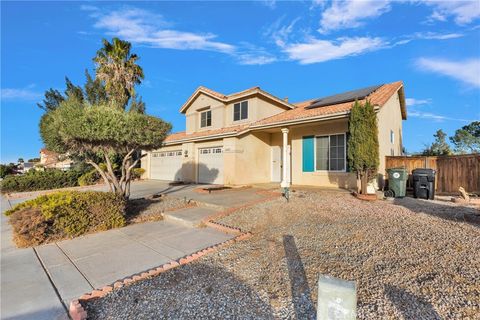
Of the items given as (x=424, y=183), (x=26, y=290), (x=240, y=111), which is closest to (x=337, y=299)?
(x=26, y=290)

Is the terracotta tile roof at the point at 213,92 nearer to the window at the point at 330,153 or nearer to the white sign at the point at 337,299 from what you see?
the window at the point at 330,153

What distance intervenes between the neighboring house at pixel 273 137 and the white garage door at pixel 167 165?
0.15 m

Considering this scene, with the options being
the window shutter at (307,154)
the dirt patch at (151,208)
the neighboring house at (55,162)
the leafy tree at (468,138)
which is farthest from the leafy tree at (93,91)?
the leafy tree at (468,138)

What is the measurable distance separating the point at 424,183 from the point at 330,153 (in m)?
3.73

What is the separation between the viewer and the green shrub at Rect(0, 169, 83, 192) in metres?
14.9

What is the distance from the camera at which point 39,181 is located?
15625mm

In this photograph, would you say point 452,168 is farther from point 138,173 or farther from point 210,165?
point 138,173

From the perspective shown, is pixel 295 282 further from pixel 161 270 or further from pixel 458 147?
pixel 458 147

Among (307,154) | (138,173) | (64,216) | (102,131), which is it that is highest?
(102,131)

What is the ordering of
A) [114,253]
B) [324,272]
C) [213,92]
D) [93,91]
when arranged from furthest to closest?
[93,91] < [213,92] < [114,253] < [324,272]

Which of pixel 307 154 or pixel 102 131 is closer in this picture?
pixel 102 131

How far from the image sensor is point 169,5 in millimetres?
10086

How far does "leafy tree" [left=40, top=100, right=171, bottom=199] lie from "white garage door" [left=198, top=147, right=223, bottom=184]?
6131mm

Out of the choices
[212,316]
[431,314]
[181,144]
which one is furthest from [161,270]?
[181,144]
